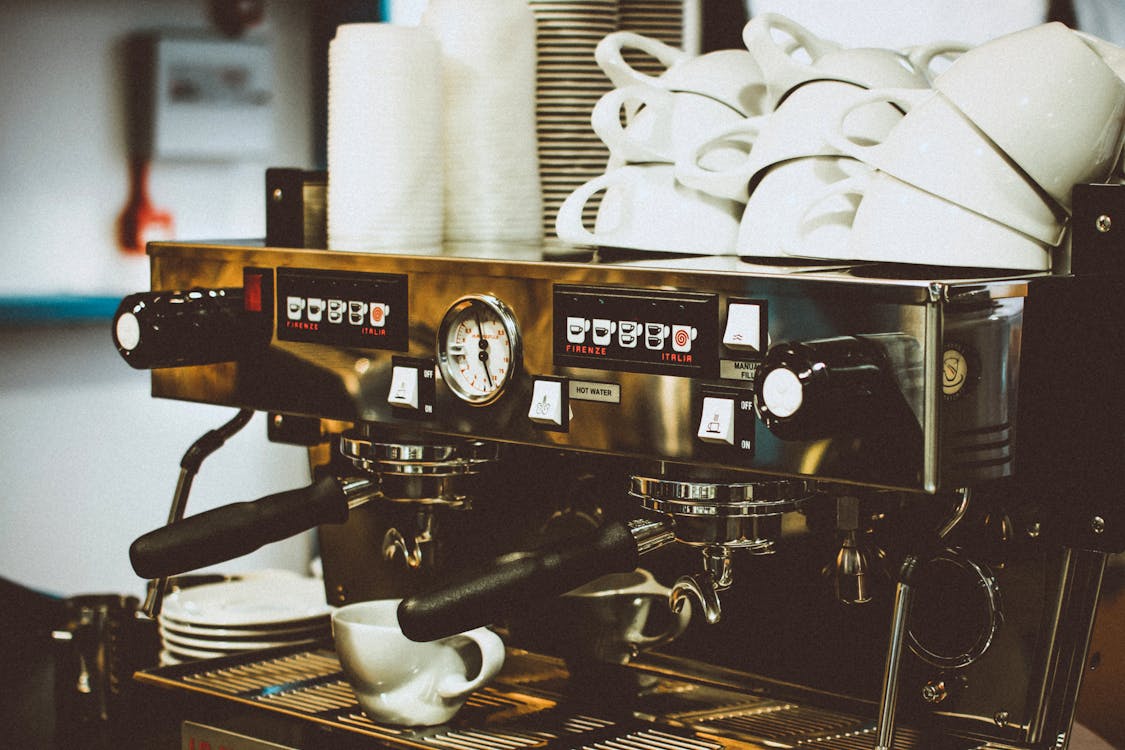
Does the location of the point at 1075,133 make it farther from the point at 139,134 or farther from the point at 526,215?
the point at 139,134

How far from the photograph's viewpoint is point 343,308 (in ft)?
3.80

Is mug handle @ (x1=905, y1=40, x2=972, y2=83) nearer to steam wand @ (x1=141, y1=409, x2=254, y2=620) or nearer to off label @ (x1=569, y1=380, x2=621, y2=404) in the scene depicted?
off label @ (x1=569, y1=380, x2=621, y2=404)

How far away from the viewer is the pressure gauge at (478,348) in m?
1.04

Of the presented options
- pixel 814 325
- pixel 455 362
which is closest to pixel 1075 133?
pixel 814 325

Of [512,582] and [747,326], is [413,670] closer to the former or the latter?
[512,582]

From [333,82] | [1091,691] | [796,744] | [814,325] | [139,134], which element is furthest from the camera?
[139,134]

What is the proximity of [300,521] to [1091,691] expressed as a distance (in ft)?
3.25

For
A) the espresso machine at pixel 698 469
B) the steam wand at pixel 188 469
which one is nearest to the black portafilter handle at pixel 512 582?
the espresso machine at pixel 698 469

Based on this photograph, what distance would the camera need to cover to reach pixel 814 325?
88 centimetres

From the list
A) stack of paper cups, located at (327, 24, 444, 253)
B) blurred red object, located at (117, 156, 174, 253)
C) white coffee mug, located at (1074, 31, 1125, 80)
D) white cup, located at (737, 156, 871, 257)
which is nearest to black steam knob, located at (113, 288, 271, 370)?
stack of paper cups, located at (327, 24, 444, 253)

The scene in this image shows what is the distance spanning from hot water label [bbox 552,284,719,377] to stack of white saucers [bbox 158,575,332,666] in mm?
538

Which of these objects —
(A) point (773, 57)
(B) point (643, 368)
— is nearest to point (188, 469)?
(B) point (643, 368)

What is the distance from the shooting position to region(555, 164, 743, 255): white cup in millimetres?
1102

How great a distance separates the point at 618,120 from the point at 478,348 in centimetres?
22
